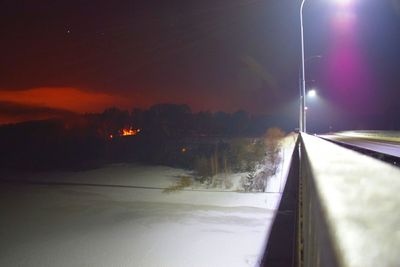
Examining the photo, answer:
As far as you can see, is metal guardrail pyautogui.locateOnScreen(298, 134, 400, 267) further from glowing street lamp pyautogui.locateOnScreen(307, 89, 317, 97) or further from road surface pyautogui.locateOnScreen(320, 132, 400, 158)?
glowing street lamp pyautogui.locateOnScreen(307, 89, 317, 97)

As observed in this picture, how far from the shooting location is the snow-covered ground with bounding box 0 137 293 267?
16.6m

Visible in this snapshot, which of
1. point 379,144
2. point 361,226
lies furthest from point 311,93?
point 361,226

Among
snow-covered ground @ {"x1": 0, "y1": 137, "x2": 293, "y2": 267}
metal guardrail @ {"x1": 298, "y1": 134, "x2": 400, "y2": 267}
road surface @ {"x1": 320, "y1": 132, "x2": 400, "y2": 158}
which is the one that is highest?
metal guardrail @ {"x1": 298, "y1": 134, "x2": 400, "y2": 267}

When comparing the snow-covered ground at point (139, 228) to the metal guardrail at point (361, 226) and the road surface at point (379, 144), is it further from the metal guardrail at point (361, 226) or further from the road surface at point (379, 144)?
the metal guardrail at point (361, 226)

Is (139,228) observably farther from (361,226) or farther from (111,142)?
(111,142)

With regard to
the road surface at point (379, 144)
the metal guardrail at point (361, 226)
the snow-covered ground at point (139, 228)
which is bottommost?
the snow-covered ground at point (139, 228)

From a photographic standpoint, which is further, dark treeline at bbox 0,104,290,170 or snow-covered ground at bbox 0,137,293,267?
dark treeline at bbox 0,104,290,170

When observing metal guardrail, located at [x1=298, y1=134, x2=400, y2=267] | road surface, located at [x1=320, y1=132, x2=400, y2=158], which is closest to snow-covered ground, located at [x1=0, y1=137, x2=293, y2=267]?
road surface, located at [x1=320, y1=132, x2=400, y2=158]

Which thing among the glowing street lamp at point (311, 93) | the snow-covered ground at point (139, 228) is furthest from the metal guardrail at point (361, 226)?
the glowing street lamp at point (311, 93)

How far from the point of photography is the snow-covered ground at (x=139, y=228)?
16641 mm

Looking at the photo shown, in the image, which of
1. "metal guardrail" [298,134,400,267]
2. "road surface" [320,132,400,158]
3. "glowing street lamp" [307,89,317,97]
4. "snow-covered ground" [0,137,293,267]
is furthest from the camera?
"glowing street lamp" [307,89,317,97]

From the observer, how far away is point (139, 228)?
2141cm

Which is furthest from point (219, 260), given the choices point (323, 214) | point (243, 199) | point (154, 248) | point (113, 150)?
point (113, 150)

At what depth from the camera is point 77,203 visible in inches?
1195
